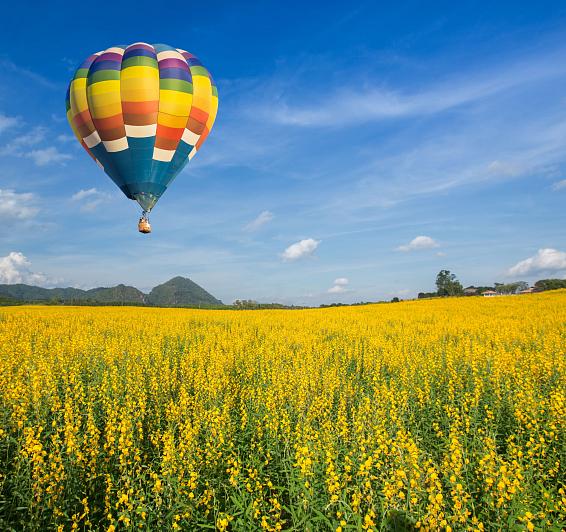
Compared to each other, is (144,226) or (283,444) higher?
(144,226)

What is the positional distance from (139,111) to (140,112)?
0.05 metres

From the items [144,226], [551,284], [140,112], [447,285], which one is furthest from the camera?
[447,285]

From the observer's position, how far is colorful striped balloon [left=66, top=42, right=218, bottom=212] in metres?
13.3

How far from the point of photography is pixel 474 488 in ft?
15.8

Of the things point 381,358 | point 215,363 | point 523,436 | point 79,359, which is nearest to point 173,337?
point 79,359

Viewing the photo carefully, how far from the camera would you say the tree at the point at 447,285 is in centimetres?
8050

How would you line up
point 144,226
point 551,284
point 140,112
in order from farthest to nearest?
point 551,284 → point 144,226 → point 140,112

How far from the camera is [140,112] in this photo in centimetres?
1330

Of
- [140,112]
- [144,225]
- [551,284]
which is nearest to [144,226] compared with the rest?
[144,225]

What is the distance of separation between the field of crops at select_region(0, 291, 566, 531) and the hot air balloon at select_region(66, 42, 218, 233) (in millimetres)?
6921

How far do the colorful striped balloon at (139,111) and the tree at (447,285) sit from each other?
74.5 metres

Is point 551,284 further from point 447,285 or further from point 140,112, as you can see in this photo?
point 140,112

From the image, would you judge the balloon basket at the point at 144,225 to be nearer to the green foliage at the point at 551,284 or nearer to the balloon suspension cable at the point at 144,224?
the balloon suspension cable at the point at 144,224

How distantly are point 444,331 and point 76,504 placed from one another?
16.4m
